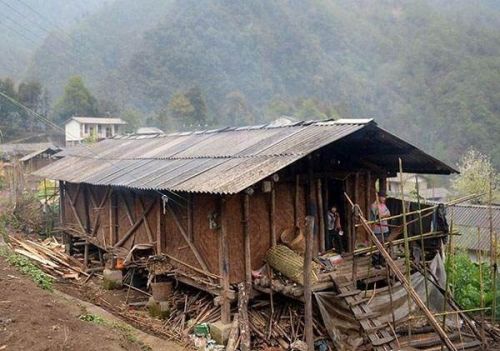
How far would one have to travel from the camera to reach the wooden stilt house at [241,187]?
10.7 metres

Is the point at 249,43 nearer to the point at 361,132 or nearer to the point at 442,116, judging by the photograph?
the point at 442,116

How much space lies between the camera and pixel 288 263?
35.4 feet

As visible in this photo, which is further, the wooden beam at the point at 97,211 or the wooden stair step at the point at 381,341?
the wooden beam at the point at 97,211

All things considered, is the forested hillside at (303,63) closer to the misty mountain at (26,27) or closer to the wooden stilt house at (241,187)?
the misty mountain at (26,27)

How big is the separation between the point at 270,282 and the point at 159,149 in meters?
7.43

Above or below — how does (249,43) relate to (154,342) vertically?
above

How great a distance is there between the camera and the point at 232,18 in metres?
93.9

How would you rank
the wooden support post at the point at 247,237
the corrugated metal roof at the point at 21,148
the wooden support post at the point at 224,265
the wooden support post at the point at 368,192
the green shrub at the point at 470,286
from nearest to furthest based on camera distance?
the wooden support post at the point at 224,265, the wooden support post at the point at 247,237, the wooden support post at the point at 368,192, the green shrub at the point at 470,286, the corrugated metal roof at the point at 21,148

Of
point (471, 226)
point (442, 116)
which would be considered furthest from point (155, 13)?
point (471, 226)

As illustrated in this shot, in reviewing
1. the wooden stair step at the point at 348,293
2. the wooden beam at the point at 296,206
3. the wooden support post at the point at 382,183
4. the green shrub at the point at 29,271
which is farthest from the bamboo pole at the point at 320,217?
the green shrub at the point at 29,271

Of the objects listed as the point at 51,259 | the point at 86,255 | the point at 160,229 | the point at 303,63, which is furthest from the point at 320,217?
the point at 303,63

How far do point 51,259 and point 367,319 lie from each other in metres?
11.6

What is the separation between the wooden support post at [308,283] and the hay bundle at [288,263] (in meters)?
0.48

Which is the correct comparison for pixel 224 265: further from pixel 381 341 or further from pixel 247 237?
pixel 381 341
